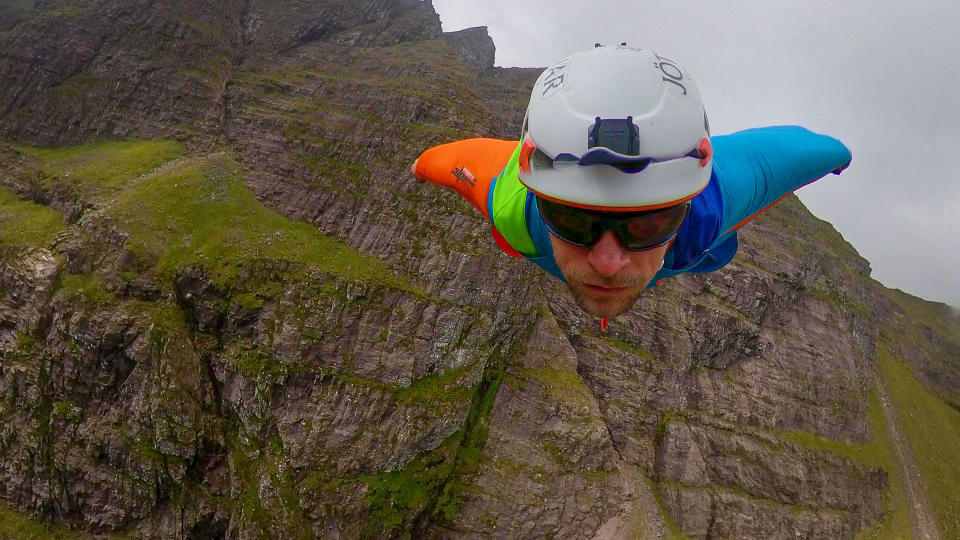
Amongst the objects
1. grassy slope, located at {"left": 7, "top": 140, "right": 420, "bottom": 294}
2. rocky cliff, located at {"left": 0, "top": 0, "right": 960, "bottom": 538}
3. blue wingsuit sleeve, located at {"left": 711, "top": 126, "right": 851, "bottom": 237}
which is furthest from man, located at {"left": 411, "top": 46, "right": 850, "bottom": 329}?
grassy slope, located at {"left": 7, "top": 140, "right": 420, "bottom": 294}

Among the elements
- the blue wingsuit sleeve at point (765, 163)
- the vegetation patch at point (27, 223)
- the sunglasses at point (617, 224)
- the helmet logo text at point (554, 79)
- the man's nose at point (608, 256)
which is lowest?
the vegetation patch at point (27, 223)

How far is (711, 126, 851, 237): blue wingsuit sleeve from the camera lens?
4875mm

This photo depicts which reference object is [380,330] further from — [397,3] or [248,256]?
[397,3]

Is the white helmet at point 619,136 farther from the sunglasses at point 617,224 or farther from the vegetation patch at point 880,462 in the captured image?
the vegetation patch at point 880,462

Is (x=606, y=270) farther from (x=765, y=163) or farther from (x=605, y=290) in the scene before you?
(x=765, y=163)

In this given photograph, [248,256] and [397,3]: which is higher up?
[397,3]

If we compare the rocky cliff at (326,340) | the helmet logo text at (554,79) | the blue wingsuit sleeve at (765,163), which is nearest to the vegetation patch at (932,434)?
the rocky cliff at (326,340)

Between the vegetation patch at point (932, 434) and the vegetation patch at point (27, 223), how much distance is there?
108 metres

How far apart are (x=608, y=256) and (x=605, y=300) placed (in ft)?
1.67

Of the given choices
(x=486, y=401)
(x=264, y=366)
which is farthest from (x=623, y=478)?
(x=264, y=366)

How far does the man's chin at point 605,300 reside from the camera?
397 centimetres

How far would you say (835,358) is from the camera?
63.9 metres

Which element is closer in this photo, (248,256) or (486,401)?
(248,256)

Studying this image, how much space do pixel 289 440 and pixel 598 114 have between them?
118 feet
